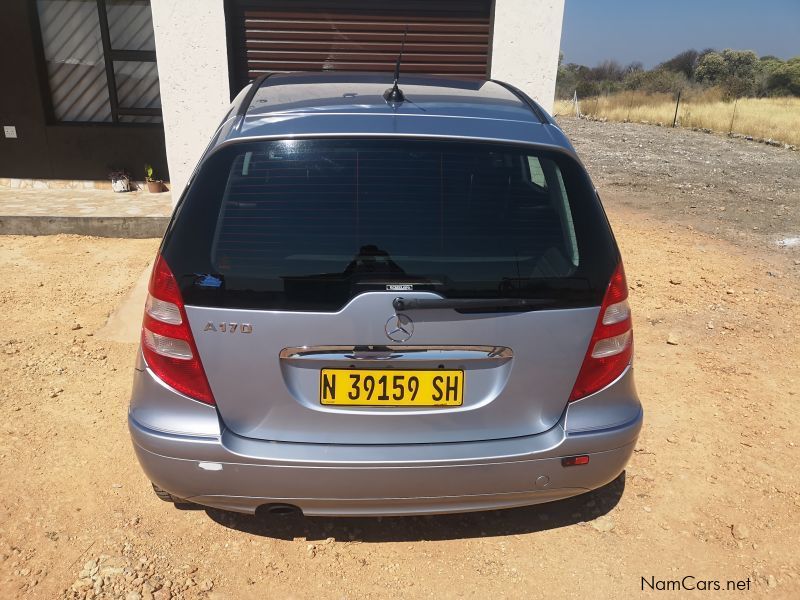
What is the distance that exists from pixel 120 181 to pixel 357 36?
4.22 m

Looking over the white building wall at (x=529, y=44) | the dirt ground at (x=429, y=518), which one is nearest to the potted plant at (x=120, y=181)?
the dirt ground at (x=429, y=518)

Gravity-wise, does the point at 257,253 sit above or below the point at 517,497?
above

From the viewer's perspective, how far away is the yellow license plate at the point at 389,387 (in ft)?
7.10

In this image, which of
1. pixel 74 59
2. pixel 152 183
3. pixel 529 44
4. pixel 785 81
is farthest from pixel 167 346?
pixel 785 81

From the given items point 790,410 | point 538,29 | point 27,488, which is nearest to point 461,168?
point 27,488

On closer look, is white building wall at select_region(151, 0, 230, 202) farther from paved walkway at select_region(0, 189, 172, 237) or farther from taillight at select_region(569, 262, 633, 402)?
taillight at select_region(569, 262, 633, 402)

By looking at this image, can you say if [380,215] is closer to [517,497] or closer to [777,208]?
[517,497]

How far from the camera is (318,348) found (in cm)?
212

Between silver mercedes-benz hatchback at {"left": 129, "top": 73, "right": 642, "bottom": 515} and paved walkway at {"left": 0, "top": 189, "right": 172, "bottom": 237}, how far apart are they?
4975mm

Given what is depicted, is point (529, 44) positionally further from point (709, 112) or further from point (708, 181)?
point (709, 112)

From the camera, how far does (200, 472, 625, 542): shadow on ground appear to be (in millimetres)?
2738

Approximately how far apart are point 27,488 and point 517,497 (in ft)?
7.47

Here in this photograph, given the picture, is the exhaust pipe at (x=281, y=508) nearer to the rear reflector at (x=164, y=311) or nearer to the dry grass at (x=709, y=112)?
the rear reflector at (x=164, y=311)

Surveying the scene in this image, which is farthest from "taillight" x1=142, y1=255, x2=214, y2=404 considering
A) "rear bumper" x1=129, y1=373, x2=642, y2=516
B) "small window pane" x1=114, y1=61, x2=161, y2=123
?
"small window pane" x1=114, y1=61, x2=161, y2=123
